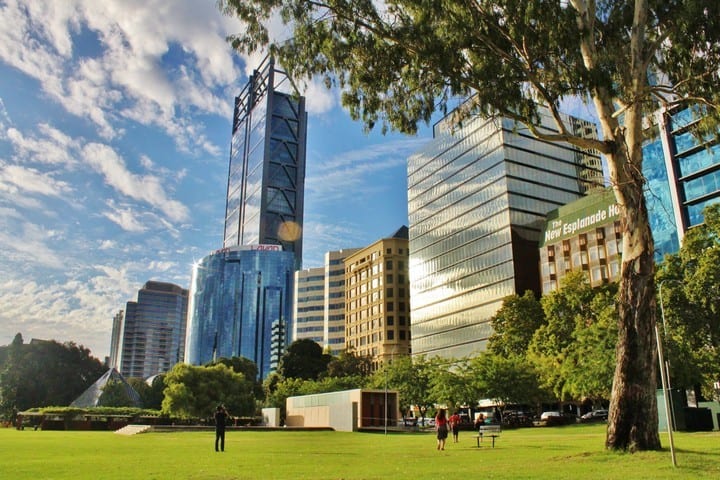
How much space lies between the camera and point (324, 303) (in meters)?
168

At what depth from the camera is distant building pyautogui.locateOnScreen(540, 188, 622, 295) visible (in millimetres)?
82062

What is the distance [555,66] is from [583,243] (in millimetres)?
71158

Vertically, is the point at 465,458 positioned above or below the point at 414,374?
below

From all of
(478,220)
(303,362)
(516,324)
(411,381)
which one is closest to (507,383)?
(411,381)

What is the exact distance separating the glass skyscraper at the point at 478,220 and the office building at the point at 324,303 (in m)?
34.6

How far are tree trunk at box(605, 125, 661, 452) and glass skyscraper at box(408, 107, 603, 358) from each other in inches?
3091

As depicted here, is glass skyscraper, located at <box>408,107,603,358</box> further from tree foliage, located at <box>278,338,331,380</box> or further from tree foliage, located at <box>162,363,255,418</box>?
tree foliage, located at <box>162,363,255,418</box>

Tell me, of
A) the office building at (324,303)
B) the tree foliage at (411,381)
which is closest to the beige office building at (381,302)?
the office building at (324,303)

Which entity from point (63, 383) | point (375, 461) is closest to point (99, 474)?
point (375, 461)

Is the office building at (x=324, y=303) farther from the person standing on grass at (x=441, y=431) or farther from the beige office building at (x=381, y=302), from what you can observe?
the person standing on grass at (x=441, y=431)

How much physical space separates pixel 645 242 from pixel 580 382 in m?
25.9

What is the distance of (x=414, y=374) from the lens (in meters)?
62.6

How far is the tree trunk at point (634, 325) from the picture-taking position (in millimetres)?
16172

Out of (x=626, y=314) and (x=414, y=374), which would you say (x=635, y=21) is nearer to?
(x=626, y=314)
